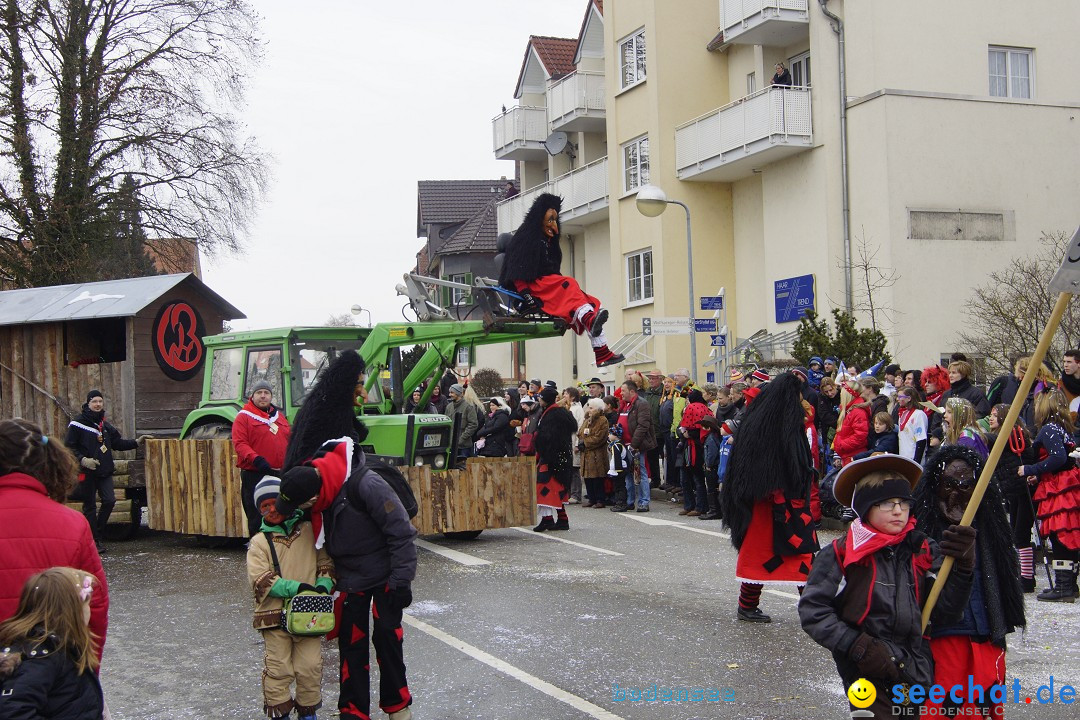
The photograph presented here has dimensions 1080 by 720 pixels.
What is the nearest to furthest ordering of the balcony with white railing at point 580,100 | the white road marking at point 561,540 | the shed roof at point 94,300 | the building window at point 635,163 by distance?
the white road marking at point 561,540
the shed roof at point 94,300
the building window at point 635,163
the balcony with white railing at point 580,100

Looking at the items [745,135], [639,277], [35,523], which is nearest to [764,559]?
[35,523]

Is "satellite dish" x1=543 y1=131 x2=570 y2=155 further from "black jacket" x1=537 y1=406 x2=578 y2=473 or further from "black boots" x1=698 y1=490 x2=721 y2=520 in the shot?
"black jacket" x1=537 y1=406 x2=578 y2=473

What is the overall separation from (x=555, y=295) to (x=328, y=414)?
6079 millimetres

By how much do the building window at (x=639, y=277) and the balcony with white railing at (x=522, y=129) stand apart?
830 centimetres

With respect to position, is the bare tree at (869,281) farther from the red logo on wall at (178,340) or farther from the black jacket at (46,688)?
the black jacket at (46,688)

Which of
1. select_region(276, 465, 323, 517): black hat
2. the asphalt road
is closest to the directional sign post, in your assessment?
the asphalt road

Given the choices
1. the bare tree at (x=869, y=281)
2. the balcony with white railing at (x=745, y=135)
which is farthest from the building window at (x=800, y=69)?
the bare tree at (x=869, y=281)

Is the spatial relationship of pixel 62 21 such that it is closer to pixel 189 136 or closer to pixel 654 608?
pixel 189 136

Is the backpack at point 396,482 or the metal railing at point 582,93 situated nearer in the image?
the backpack at point 396,482

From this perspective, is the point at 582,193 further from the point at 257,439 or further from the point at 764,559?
the point at 764,559

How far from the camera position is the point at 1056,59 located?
2416 cm

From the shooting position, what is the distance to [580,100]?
32.9m

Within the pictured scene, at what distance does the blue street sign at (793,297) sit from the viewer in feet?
78.1

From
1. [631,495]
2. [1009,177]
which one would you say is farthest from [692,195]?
[631,495]
